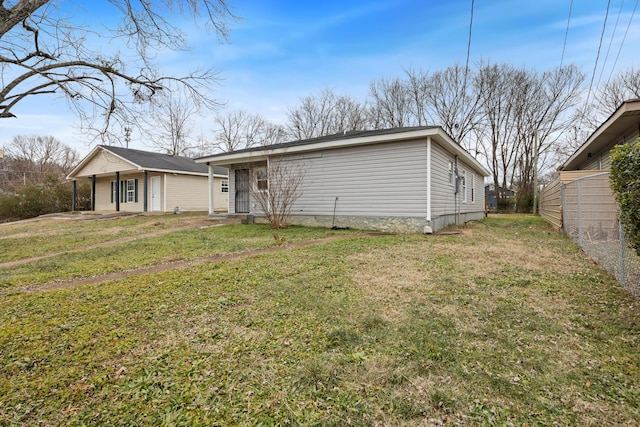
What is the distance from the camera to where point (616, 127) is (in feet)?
25.3

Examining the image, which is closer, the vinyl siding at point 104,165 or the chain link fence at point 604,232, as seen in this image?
the chain link fence at point 604,232

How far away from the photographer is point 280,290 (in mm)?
3877

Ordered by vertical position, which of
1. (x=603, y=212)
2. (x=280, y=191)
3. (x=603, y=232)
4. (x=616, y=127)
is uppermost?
(x=616, y=127)

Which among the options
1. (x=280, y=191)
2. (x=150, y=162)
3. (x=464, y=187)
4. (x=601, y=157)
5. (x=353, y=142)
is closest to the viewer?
(x=353, y=142)

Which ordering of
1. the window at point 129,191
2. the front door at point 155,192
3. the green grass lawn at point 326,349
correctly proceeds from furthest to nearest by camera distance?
the window at point 129,191, the front door at point 155,192, the green grass lawn at point 326,349

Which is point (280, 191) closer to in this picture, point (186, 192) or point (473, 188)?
point (473, 188)

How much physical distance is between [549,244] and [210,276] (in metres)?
7.22

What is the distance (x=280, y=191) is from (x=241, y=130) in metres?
25.4

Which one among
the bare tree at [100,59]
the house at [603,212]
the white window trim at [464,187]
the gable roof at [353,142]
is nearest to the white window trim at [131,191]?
the gable roof at [353,142]

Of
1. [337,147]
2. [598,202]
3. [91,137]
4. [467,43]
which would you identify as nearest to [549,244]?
[598,202]

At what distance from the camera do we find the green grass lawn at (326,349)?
180cm

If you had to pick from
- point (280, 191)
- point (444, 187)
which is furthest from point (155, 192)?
point (444, 187)

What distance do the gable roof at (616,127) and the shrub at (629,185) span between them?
4595mm

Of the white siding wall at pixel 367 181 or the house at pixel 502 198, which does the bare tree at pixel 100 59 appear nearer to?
the white siding wall at pixel 367 181
